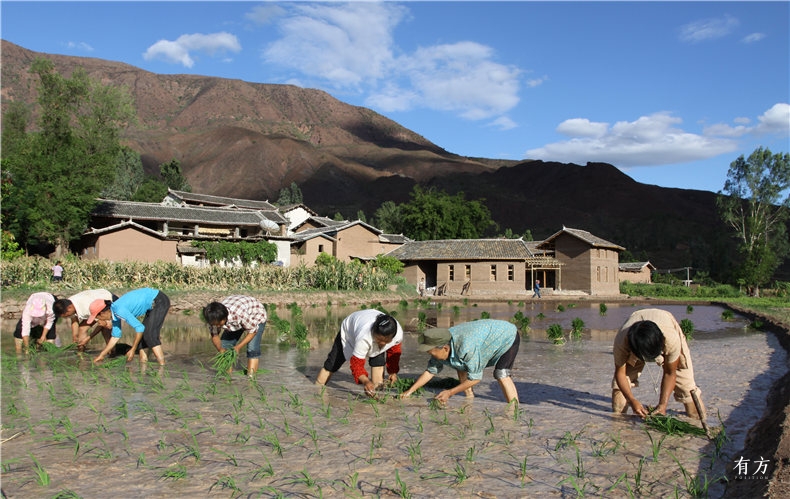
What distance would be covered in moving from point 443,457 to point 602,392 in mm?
3237

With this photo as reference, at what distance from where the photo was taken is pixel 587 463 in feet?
14.3

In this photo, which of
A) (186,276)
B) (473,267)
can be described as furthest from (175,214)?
(473,267)

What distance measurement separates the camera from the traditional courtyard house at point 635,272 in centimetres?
4528

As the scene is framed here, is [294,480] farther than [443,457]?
No

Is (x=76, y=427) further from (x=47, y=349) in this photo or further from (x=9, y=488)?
(x=47, y=349)

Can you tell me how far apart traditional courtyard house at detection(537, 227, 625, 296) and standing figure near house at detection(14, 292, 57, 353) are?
3311 centimetres

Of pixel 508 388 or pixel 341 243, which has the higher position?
pixel 341 243

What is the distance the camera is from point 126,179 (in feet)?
208

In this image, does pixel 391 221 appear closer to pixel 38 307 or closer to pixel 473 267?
pixel 473 267

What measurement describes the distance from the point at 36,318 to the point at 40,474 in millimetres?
6196

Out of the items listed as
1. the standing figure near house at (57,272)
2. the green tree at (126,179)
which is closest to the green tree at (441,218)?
the green tree at (126,179)

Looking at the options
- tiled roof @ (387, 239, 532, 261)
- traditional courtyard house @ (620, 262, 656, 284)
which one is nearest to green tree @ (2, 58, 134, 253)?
tiled roof @ (387, 239, 532, 261)

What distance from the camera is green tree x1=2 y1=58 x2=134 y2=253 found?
32250 millimetres

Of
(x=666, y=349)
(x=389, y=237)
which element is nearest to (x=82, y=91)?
(x=389, y=237)
